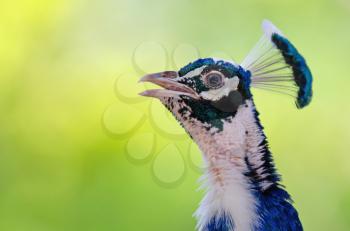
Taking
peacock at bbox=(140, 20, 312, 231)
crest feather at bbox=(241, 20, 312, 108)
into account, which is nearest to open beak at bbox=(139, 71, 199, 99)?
peacock at bbox=(140, 20, 312, 231)

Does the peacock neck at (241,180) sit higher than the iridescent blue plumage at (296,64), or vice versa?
the iridescent blue plumage at (296,64)

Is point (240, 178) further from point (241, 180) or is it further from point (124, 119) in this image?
point (124, 119)

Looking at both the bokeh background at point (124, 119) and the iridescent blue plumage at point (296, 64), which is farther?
the bokeh background at point (124, 119)

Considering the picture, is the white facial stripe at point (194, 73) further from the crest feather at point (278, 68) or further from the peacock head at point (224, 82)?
the crest feather at point (278, 68)

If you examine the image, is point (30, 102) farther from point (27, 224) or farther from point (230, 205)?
point (230, 205)

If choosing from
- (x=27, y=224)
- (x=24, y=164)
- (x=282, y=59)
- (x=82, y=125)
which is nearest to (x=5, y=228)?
(x=27, y=224)

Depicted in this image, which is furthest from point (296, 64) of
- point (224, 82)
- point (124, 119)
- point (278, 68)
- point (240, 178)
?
point (124, 119)

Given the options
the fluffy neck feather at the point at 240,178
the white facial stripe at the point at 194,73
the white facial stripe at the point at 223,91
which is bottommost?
the fluffy neck feather at the point at 240,178

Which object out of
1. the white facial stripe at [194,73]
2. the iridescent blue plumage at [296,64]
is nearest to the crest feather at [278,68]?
the iridescent blue plumage at [296,64]
